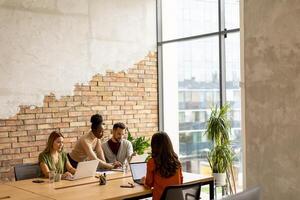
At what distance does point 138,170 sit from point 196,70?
3.02 meters

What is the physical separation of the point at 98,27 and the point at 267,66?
10.2 feet

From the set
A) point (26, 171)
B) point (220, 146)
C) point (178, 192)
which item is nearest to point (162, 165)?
point (178, 192)

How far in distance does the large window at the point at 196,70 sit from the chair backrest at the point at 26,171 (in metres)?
2.92

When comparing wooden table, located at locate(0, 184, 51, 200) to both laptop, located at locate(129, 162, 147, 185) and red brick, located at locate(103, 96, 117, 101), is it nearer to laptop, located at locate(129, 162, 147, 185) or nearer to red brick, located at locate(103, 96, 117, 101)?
laptop, located at locate(129, 162, 147, 185)

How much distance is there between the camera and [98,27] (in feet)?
22.2

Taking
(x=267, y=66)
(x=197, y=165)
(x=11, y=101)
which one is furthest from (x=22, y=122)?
(x=267, y=66)

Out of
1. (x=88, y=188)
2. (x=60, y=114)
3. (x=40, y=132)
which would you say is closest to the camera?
(x=88, y=188)

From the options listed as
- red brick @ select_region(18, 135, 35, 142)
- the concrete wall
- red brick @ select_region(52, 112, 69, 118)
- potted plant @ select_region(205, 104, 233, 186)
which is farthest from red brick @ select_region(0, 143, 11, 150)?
the concrete wall

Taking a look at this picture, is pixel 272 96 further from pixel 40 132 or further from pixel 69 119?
pixel 40 132

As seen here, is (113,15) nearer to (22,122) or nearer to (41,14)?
(41,14)

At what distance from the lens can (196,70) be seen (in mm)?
6941

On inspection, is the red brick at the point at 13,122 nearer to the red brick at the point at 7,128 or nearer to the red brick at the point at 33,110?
the red brick at the point at 7,128

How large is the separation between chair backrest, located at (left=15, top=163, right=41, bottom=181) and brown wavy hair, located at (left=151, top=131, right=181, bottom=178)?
5.49 ft

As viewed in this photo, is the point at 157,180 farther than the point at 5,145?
No
